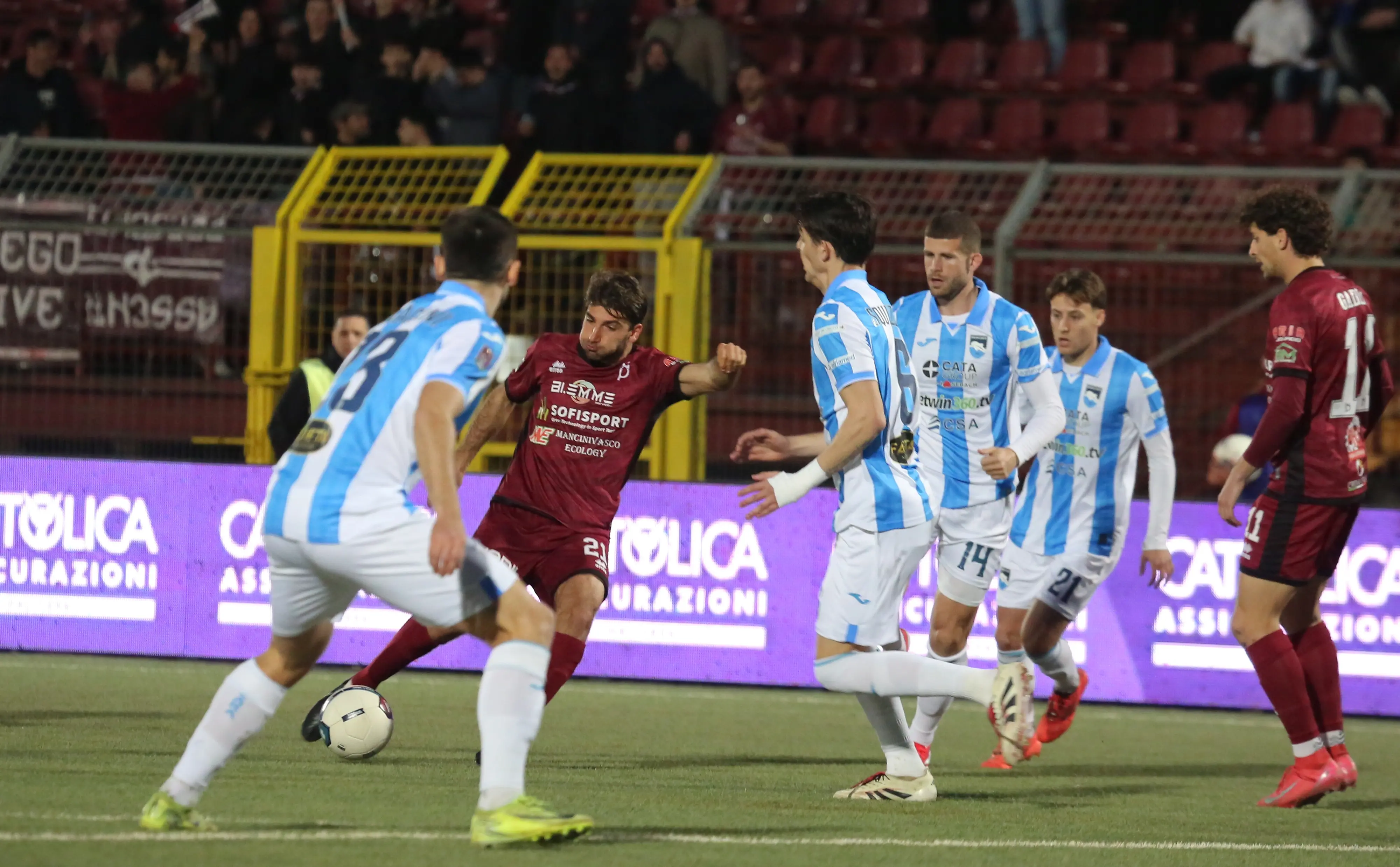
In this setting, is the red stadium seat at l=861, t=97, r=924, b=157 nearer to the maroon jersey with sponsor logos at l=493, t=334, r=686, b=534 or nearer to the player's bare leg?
the maroon jersey with sponsor logos at l=493, t=334, r=686, b=534

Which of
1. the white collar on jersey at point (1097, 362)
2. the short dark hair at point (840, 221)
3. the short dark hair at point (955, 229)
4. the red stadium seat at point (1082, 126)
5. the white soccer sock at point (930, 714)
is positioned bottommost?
the white soccer sock at point (930, 714)

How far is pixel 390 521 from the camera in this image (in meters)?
4.80

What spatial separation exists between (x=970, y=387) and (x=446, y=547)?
3.24 metres

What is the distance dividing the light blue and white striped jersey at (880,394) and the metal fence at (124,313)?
19.5ft

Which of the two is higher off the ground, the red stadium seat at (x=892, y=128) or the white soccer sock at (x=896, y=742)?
the red stadium seat at (x=892, y=128)

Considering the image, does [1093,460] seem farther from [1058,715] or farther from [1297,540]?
[1297,540]

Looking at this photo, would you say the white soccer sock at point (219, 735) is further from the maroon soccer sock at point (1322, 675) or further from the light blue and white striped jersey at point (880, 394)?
the maroon soccer sock at point (1322, 675)

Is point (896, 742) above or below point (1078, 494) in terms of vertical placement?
below

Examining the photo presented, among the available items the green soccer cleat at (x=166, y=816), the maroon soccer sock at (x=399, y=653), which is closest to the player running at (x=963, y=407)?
the maroon soccer sock at (x=399, y=653)

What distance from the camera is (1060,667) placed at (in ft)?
27.1

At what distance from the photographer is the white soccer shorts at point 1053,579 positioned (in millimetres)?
8156

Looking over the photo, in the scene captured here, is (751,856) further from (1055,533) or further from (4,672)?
(4,672)

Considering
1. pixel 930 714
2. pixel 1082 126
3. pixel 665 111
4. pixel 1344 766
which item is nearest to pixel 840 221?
pixel 930 714

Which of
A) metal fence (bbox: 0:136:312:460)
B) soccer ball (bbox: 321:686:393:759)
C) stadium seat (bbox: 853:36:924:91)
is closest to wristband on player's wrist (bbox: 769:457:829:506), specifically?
soccer ball (bbox: 321:686:393:759)
